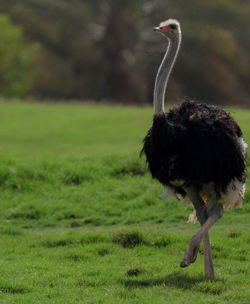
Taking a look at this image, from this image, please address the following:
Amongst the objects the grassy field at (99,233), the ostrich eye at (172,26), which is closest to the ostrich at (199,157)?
the grassy field at (99,233)

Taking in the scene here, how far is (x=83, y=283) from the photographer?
6863 mm

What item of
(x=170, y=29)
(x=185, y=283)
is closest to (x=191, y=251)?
(x=185, y=283)

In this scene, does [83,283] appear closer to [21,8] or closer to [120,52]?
[120,52]

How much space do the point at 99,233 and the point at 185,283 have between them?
2.33m

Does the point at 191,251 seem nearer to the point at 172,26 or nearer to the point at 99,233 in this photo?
the point at 172,26

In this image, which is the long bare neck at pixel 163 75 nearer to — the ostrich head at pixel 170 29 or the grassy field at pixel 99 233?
the ostrich head at pixel 170 29

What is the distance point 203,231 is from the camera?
259 inches

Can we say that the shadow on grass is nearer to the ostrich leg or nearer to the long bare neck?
the ostrich leg

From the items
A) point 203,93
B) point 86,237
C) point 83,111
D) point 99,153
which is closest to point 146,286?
point 86,237

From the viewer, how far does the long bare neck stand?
6.88 metres

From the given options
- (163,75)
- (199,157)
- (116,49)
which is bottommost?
(116,49)

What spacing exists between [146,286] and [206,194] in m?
1.09

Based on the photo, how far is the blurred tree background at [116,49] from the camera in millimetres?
35750

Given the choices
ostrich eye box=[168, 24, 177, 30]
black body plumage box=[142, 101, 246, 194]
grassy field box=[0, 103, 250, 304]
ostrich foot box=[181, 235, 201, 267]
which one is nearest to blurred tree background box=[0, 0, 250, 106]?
grassy field box=[0, 103, 250, 304]
